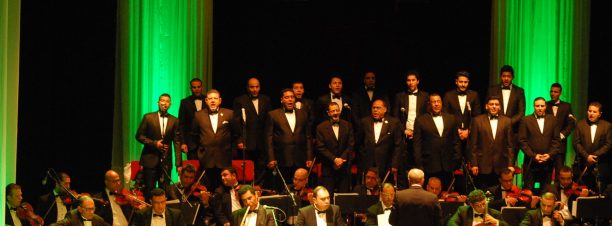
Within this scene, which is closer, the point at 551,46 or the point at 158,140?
the point at 158,140

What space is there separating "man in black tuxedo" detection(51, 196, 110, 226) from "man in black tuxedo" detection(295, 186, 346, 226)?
5.80 ft

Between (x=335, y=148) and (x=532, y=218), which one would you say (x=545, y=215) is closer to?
(x=532, y=218)

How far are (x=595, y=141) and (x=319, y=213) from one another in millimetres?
3248

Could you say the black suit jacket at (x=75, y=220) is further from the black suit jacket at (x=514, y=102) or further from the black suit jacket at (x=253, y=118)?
the black suit jacket at (x=514, y=102)

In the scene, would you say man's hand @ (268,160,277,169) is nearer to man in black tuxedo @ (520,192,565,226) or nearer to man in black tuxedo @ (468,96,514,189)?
man in black tuxedo @ (468,96,514,189)

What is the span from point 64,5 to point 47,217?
280 cm

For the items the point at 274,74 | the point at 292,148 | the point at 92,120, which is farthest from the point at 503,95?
the point at 92,120

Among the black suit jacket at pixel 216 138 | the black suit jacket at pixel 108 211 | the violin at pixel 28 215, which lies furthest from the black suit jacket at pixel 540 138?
the violin at pixel 28 215

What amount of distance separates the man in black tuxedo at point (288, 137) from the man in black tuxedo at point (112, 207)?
5.03 ft

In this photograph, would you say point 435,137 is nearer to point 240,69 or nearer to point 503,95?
point 503,95

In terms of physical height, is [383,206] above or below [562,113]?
below

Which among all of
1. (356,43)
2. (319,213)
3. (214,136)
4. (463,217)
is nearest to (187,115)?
(214,136)

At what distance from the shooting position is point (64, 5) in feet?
42.6

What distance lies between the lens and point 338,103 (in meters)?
12.4
